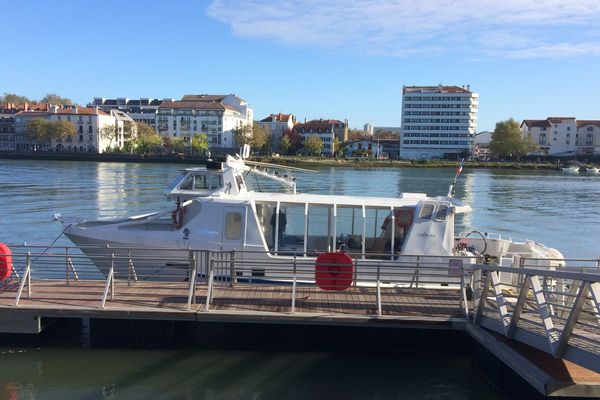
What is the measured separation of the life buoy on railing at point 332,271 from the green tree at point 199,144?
140 m

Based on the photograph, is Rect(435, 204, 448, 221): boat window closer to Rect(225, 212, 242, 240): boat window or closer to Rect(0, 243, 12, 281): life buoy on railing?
Rect(225, 212, 242, 240): boat window

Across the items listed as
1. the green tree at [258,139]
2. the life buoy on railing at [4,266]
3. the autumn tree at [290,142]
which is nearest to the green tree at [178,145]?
the green tree at [258,139]

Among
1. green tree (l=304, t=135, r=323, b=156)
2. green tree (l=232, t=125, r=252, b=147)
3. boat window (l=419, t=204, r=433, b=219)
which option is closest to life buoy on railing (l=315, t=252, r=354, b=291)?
boat window (l=419, t=204, r=433, b=219)

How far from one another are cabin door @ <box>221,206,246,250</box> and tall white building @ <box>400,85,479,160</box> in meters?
170

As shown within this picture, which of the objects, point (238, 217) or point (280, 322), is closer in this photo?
point (280, 322)

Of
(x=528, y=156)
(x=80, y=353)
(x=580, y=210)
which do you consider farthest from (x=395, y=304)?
(x=528, y=156)

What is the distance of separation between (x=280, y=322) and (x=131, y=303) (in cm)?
308

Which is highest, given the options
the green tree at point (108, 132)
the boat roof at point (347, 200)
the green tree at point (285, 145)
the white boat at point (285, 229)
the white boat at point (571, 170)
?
the green tree at point (108, 132)

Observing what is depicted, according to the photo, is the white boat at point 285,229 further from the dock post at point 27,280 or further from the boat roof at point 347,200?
the dock post at point 27,280

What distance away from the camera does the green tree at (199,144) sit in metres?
149

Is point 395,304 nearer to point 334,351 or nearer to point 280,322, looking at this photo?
point 334,351

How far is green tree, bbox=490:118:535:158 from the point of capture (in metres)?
159

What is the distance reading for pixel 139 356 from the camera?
39.0 ft

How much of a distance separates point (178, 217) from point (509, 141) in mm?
157741
